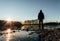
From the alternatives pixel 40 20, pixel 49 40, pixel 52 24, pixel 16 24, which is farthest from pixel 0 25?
pixel 49 40

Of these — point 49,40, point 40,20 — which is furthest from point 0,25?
point 49,40

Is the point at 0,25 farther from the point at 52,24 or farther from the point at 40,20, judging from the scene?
the point at 40,20

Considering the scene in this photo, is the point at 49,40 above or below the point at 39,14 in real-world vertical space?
below

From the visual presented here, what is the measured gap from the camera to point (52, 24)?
150 meters

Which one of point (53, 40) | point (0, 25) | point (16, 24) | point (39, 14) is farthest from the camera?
point (16, 24)

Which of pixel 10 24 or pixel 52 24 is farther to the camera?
pixel 10 24

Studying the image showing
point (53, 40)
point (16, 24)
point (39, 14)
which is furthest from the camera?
point (16, 24)

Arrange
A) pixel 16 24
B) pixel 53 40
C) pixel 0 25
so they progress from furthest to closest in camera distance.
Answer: pixel 16 24
pixel 0 25
pixel 53 40

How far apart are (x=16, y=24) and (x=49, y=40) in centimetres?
12129

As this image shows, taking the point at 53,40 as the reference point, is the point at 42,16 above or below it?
above

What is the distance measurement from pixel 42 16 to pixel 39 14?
1.75 metres

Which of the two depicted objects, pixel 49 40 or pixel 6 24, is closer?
pixel 49 40

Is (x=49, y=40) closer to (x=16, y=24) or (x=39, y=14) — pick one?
(x=39, y=14)

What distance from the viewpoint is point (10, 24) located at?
559 ft
